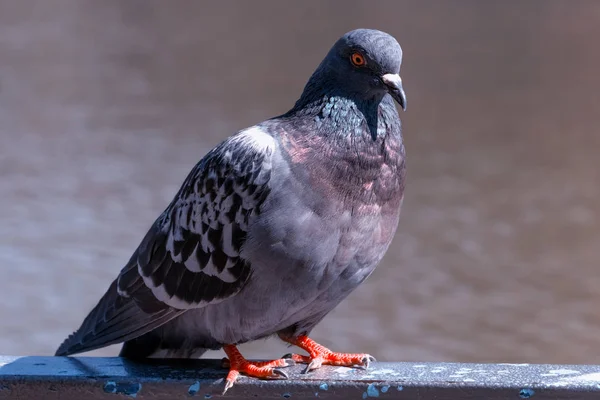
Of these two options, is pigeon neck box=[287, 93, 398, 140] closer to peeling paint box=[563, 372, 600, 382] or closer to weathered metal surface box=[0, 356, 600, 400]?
weathered metal surface box=[0, 356, 600, 400]

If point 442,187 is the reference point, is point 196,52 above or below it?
above

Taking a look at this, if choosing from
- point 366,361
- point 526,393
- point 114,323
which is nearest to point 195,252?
point 114,323

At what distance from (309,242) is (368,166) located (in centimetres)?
33

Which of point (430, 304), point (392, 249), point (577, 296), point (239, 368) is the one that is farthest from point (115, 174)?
point (239, 368)

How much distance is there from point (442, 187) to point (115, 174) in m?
3.51

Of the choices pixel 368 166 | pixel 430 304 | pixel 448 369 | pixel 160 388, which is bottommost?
pixel 160 388

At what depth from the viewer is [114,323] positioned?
10.5 feet

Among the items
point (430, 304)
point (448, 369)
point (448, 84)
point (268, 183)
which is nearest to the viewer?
point (448, 369)

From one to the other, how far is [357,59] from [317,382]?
1.04m

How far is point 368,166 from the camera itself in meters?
2.91

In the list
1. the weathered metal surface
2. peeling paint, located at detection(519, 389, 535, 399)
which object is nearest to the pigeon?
the weathered metal surface

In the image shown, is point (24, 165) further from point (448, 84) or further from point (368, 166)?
point (368, 166)

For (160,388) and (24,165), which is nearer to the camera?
(160,388)

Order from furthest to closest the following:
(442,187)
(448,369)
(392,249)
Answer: (442,187), (392,249), (448,369)
